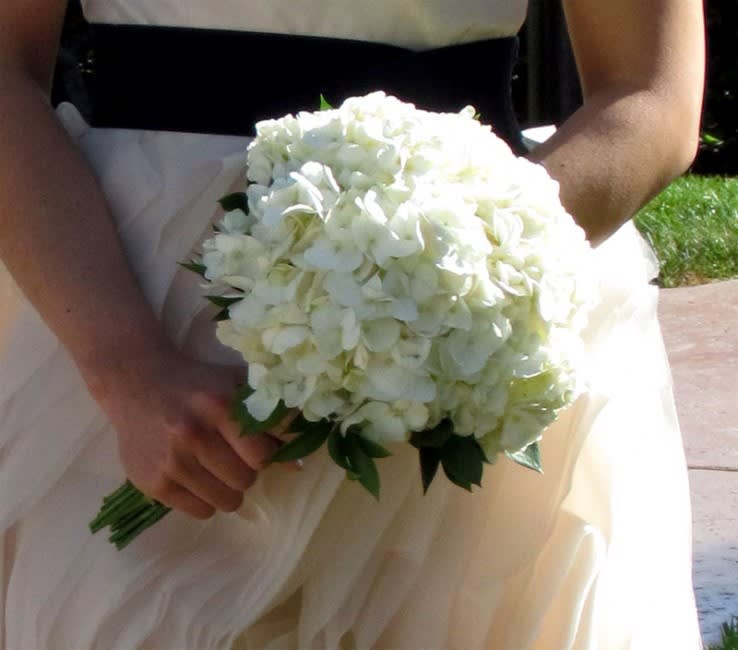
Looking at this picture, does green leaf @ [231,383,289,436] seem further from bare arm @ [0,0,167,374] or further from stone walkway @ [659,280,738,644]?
stone walkway @ [659,280,738,644]

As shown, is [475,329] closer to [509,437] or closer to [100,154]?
[509,437]

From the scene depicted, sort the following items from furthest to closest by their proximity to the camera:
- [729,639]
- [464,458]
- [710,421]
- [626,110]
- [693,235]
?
1. [693,235]
2. [710,421]
3. [729,639]
4. [626,110]
5. [464,458]

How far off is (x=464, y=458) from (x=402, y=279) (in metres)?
0.21

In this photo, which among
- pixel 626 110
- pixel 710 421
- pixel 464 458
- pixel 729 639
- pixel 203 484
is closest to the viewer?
pixel 464 458

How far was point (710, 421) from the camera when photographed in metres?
4.88

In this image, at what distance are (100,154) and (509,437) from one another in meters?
0.70

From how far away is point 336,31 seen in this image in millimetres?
1820

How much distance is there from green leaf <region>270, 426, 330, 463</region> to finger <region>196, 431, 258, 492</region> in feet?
0.19

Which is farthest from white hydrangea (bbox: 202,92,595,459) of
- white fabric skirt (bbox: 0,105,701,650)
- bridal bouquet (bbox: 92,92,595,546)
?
white fabric skirt (bbox: 0,105,701,650)

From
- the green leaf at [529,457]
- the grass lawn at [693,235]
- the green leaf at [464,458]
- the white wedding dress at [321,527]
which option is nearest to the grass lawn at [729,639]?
the white wedding dress at [321,527]

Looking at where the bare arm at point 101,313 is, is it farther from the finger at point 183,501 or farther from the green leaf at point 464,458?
the green leaf at point 464,458

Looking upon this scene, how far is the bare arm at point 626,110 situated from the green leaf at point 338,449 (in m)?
0.41

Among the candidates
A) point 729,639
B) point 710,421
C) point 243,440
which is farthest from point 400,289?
point 710,421

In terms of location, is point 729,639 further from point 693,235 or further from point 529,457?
point 693,235
